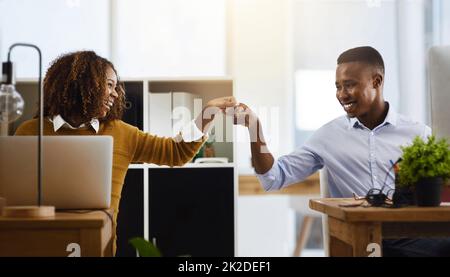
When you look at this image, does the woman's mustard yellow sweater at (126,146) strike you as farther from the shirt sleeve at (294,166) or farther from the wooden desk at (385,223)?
the wooden desk at (385,223)

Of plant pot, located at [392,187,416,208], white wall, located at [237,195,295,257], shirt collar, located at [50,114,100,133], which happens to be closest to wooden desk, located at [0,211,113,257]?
shirt collar, located at [50,114,100,133]

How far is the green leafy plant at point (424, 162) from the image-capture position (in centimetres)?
170

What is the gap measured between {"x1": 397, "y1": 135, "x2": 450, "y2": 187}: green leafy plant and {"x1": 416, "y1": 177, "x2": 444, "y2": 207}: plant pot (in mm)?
17

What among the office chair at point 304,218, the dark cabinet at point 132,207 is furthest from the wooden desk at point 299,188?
the dark cabinet at point 132,207

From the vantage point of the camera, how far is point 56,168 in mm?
1753

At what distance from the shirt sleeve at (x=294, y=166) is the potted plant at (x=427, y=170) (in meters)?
0.62

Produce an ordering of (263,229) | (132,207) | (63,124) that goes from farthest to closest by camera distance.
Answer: (263,229), (132,207), (63,124)

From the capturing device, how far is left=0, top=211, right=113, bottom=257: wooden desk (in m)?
1.59

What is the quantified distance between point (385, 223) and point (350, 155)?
23.4 inches

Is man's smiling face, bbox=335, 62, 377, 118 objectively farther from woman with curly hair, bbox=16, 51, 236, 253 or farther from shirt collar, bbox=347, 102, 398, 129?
woman with curly hair, bbox=16, 51, 236, 253

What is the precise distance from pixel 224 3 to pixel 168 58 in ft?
2.06

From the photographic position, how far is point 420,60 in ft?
10.4

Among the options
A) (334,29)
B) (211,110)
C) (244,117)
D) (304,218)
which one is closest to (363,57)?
(244,117)

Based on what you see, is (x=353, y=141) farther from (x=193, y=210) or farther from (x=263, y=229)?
(x=263, y=229)
